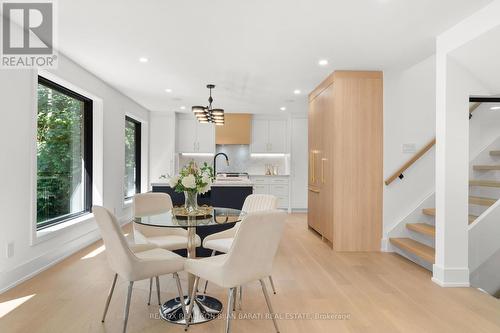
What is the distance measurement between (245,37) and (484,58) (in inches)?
94.1

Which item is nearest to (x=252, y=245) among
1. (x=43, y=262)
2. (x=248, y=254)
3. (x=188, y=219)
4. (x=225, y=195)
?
(x=248, y=254)

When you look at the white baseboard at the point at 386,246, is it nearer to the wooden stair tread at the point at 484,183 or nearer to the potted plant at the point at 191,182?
the wooden stair tread at the point at 484,183

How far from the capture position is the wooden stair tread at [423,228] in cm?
418

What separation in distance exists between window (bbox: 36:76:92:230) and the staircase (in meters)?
4.59

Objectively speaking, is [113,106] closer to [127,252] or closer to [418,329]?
[127,252]

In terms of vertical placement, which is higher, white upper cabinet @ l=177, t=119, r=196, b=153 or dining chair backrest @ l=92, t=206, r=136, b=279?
white upper cabinet @ l=177, t=119, r=196, b=153

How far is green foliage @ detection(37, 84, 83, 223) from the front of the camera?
402 centimetres

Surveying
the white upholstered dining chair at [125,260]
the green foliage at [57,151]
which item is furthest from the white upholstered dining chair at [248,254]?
the green foliage at [57,151]

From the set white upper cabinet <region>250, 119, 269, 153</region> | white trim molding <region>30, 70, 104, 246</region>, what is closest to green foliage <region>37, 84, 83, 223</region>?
white trim molding <region>30, 70, 104, 246</region>

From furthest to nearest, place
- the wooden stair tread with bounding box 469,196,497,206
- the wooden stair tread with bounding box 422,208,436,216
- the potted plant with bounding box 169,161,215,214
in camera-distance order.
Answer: the wooden stair tread with bounding box 422,208,436,216, the wooden stair tread with bounding box 469,196,497,206, the potted plant with bounding box 169,161,215,214

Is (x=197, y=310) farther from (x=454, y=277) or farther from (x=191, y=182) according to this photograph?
(x=454, y=277)

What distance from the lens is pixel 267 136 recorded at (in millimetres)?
8758

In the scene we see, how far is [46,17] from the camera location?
3.16m

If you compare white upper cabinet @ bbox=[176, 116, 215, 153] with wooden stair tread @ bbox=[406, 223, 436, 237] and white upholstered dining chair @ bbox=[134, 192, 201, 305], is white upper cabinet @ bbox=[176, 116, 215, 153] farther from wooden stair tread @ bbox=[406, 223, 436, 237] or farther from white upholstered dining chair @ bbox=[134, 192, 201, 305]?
wooden stair tread @ bbox=[406, 223, 436, 237]
